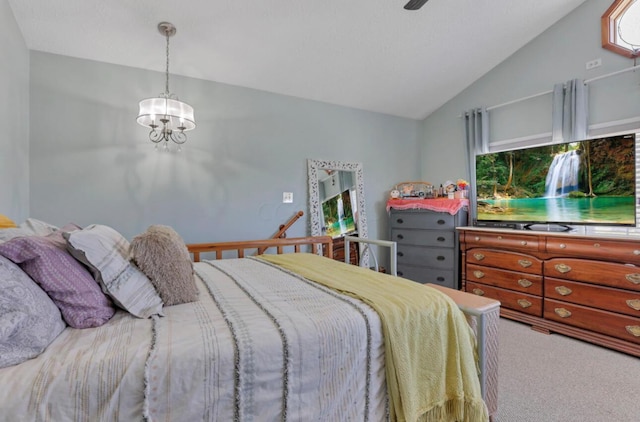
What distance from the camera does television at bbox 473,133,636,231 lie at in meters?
2.24

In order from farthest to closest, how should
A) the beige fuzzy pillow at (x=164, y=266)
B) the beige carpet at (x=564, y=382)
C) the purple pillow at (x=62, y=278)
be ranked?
the beige carpet at (x=564, y=382) < the beige fuzzy pillow at (x=164, y=266) < the purple pillow at (x=62, y=278)

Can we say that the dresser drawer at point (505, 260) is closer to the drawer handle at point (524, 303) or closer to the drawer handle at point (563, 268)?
the drawer handle at point (563, 268)

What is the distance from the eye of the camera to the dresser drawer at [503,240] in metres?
2.53

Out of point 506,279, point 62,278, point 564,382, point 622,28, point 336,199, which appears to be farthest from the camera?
point 336,199

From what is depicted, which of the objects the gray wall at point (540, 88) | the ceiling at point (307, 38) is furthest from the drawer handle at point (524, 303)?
the ceiling at point (307, 38)

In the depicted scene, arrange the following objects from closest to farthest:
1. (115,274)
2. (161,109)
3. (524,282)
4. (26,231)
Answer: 1. (115,274)
2. (26,231)
3. (161,109)
4. (524,282)

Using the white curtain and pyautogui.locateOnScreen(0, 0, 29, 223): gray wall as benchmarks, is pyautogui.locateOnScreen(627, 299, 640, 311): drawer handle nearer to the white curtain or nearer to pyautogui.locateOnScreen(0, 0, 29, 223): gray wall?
the white curtain

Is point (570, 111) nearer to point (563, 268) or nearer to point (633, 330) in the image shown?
point (563, 268)

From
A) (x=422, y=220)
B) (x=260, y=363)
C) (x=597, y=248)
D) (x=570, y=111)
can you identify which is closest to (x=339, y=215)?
(x=422, y=220)

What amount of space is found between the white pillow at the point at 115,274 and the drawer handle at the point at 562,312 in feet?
9.31

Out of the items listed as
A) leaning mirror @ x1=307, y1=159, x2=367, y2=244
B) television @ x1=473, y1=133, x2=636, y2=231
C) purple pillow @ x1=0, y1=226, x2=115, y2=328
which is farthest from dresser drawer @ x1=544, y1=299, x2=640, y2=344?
purple pillow @ x1=0, y1=226, x2=115, y2=328

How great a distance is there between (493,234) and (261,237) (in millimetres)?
2287

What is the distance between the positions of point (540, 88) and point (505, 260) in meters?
1.78

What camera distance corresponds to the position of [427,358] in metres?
1.05
